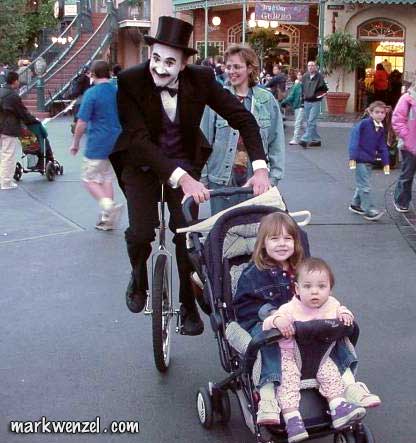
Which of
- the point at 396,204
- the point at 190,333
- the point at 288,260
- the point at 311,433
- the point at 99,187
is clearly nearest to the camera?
the point at 311,433

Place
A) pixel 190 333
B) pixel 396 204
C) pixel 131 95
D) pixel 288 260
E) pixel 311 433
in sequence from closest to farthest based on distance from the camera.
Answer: pixel 311 433 < pixel 288 260 < pixel 131 95 < pixel 190 333 < pixel 396 204

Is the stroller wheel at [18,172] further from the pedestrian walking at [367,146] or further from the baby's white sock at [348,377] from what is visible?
the baby's white sock at [348,377]

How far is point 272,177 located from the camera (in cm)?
620

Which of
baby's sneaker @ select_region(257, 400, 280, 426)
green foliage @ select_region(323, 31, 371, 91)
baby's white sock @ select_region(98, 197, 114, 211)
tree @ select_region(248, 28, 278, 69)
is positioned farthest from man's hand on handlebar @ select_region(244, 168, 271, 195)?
tree @ select_region(248, 28, 278, 69)

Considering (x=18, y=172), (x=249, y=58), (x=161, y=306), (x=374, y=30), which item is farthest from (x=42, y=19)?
(x=161, y=306)

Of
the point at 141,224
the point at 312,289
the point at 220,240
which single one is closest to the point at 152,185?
the point at 141,224

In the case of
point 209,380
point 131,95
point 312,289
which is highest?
point 131,95

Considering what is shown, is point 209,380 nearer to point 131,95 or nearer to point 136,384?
point 136,384

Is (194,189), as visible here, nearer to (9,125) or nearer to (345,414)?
(345,414)

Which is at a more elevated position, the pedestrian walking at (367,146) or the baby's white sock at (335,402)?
the pedestrian walking at (367,146)

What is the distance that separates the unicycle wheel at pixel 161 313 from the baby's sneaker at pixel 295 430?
1.32 meters

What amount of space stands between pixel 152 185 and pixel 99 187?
4.67 m

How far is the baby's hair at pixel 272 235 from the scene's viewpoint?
408 centimetres

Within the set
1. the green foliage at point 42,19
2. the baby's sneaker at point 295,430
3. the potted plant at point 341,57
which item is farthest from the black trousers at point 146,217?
the green foliage at point 42,19
